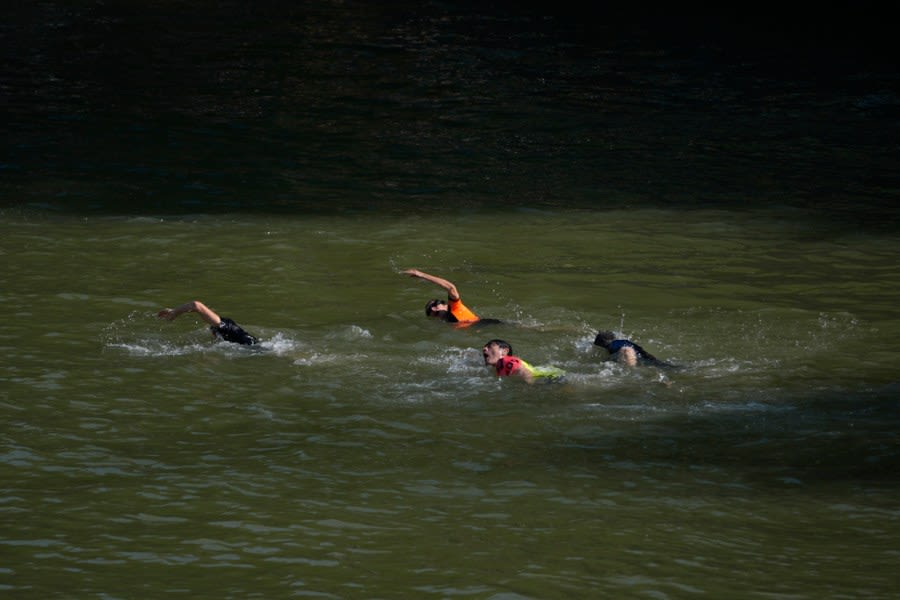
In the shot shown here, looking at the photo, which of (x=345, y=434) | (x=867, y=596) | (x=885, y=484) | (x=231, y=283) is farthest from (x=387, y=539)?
(x=231, y=283)

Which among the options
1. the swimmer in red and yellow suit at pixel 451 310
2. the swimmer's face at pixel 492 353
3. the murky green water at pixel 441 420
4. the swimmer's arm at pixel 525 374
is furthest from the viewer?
the swimmer in red and yellow suit at pixel 451 310

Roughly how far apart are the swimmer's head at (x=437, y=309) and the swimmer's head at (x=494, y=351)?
2.85m

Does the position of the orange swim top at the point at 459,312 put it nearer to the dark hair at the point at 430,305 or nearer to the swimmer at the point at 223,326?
the dark hair at the point at 430,305

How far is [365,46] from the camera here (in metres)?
42.9

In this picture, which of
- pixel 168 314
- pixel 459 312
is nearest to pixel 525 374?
pixel 459 312

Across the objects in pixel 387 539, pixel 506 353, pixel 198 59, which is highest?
pixel 198 59

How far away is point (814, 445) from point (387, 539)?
206 inches

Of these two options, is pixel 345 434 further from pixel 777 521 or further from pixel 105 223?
pixel 105 223

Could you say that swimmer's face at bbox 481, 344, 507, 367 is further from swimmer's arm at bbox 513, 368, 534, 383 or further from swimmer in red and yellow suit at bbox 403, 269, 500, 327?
swimmer in red and yellow suit at bbox 403, 269, 500, 327

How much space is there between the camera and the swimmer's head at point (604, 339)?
60.2ft

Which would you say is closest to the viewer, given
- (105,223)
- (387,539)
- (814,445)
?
(387,539)

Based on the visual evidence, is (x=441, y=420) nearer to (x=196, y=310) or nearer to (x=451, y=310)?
(x=196, y=310)

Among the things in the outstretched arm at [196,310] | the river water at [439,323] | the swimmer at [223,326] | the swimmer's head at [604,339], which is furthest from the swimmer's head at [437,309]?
the outstretched arm at [196,310]

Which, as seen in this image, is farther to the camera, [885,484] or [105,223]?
[105,223]
